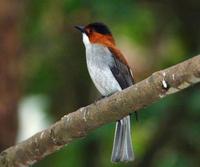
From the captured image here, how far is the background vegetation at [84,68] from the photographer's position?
7.46 meters

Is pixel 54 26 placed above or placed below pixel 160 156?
above

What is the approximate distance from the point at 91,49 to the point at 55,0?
98.6 inches

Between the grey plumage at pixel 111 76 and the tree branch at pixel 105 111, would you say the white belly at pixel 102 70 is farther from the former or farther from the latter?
the tree branch at pixel 105 111

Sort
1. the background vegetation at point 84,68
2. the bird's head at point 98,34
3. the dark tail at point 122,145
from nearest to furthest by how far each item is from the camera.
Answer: the dark tail at point 122,145 → the bird's head at point 98,34 → the background vegetation at point 84,68

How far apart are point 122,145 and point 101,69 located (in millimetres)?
700

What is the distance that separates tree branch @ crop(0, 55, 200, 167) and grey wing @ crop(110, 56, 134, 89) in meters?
1.17

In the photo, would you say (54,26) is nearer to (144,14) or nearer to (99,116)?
(144,14)

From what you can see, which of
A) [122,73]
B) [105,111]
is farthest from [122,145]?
[105,111]

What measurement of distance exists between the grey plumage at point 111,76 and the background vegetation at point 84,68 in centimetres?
121

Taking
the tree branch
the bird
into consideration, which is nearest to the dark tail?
the bird

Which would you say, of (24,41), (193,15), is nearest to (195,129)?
(193,15)

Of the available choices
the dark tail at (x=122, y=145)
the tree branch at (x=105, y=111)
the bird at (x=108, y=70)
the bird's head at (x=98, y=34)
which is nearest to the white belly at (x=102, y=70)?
the bird at (x=108, y=70)

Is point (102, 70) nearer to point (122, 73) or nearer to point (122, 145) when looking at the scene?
point (122, 73)

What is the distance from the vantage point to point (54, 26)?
8977 millimetres
